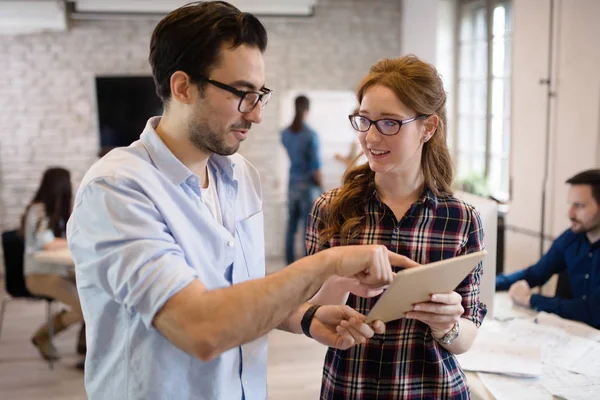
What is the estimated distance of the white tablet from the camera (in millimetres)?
1062

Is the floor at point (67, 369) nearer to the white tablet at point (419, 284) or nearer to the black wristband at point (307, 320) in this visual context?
the black wristband at point (307, 320)

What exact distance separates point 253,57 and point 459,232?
24.9 inches

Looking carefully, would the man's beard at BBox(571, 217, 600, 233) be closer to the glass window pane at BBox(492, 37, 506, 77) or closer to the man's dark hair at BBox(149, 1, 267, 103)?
the man's dark hair at BBox(149, 1, 267, 103)

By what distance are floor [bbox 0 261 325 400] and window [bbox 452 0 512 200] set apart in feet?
7.80

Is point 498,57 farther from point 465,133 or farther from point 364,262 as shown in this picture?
point 364,262

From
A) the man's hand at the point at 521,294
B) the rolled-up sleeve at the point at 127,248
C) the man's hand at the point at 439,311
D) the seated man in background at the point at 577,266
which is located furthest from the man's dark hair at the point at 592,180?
the rolled-up sleeve at the point at 127,248

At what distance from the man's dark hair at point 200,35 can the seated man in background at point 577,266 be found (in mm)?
1834

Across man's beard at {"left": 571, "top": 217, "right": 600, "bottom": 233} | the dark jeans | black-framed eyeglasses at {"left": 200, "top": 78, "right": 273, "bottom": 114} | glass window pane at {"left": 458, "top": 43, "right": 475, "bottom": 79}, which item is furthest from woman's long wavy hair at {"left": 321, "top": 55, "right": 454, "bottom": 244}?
glass window pane at {"left": 458, "top": 43, "right": 475, "bottom": 79}

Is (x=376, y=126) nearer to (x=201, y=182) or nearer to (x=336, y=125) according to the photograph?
(x=201, y=182)

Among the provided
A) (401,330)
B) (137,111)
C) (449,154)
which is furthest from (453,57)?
(401,330)

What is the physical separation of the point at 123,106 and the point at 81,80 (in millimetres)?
482

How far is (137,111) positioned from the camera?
5875mm

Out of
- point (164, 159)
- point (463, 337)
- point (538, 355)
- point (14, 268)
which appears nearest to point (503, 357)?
point (538, 355)

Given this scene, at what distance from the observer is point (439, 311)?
3.99 feet
